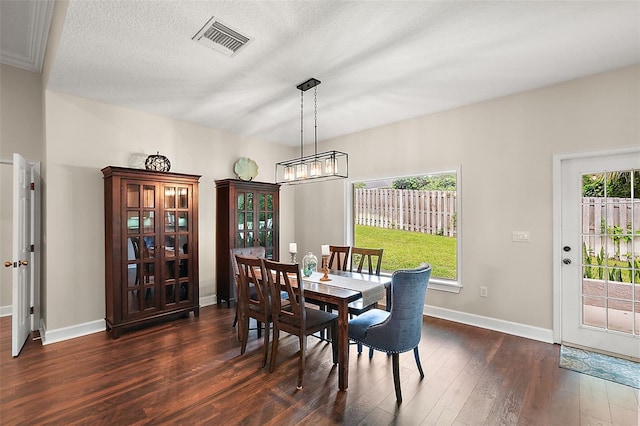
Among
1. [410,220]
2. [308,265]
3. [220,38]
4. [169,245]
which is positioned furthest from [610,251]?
[169,245]

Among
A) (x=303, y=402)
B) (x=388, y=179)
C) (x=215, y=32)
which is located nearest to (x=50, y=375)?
(x=303, y=402)

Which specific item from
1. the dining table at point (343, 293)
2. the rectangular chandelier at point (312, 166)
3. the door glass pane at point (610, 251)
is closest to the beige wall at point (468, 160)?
the door glass pane at point (610, 251)

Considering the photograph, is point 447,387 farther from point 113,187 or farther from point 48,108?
point 48,108

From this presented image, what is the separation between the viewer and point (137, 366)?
2.69 m

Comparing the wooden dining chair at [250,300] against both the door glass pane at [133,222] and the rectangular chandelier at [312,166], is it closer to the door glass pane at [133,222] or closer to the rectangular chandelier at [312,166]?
the rectangular chandelier at [312,166]

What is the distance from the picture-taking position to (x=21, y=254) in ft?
9.93

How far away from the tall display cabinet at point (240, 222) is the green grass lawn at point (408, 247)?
1489mm

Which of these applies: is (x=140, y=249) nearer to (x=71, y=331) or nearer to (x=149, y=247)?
(x=149, y=247)

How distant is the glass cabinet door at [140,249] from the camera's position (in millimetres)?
3439

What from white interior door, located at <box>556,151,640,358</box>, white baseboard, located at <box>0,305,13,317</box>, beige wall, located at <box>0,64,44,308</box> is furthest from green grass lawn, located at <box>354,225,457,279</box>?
white baseboard, located at <box>0,305,13,317</box>

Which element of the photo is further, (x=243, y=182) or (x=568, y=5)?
(x=243, y=182)

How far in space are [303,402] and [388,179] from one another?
3254mm

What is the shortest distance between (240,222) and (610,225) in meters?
4.37

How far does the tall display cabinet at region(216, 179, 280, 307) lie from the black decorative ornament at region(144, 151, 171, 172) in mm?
Result: 789
